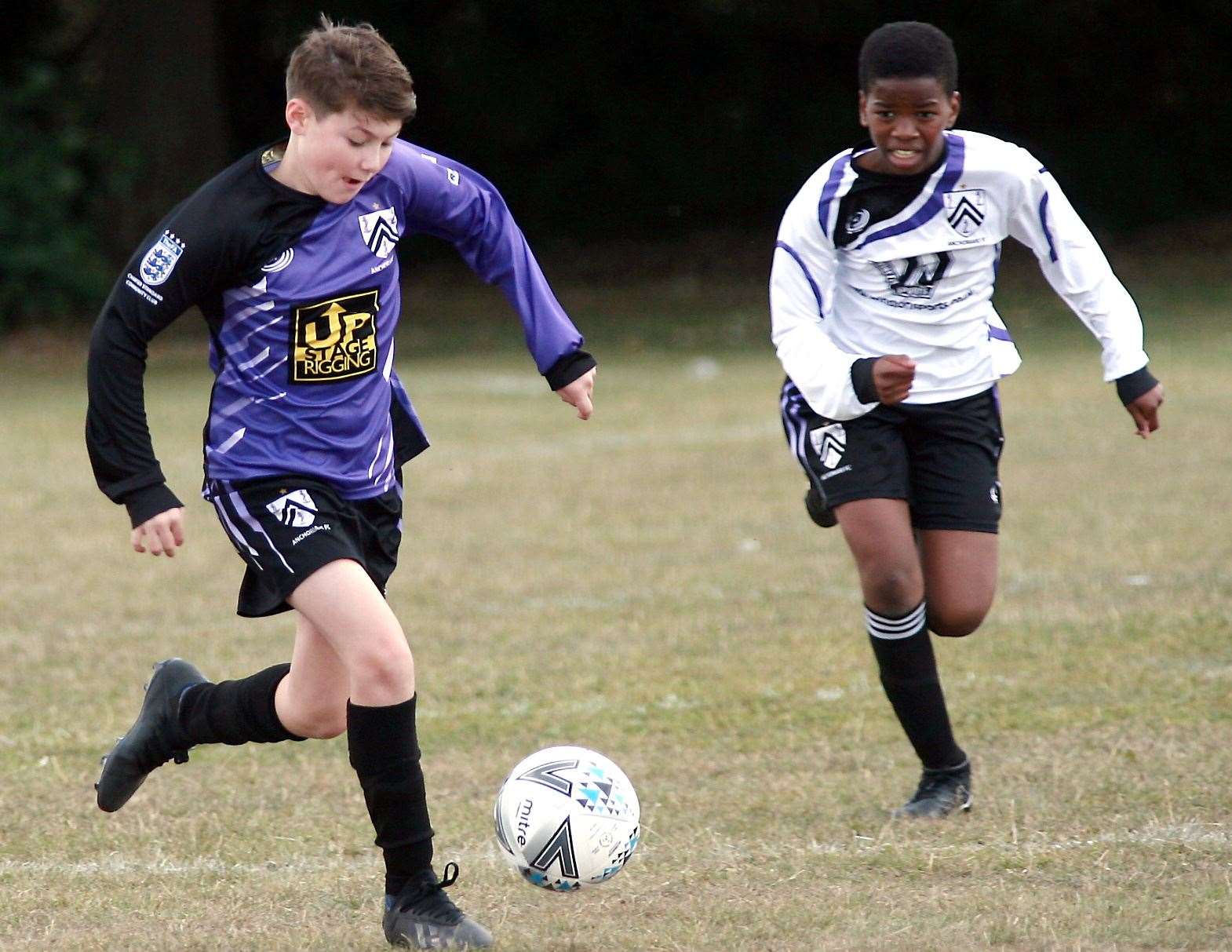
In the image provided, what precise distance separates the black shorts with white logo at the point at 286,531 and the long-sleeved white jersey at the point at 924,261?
1.20 meters

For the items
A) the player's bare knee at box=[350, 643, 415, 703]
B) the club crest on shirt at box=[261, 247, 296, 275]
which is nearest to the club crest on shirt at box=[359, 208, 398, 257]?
the club crest on shirt at box=[261, 247, 296, 275]

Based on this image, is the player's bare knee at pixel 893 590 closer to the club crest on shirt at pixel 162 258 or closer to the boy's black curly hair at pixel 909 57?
the boy's black curly hair at pixel 909 57

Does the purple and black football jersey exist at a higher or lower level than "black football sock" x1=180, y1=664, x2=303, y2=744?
higher

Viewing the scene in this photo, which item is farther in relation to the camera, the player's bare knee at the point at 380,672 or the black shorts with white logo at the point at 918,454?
the black shorts with white logo at the point at 918,454

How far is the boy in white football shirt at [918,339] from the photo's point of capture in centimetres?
438

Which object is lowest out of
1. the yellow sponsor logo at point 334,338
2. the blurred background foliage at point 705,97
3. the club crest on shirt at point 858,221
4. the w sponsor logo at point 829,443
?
the blurred background foliage at point 705,97

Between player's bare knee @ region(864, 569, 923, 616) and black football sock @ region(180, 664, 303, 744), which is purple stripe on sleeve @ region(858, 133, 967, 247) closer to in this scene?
player's bare knee @ region(864, 569, 923, 616)

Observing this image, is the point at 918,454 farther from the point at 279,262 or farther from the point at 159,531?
the point at 159,531

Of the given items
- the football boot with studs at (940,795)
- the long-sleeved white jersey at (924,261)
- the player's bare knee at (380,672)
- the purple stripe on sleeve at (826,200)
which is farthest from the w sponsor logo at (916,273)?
the player's bare knee at (380,672)

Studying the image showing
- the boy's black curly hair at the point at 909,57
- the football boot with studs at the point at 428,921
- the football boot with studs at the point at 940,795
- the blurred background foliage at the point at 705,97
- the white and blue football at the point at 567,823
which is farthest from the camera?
the blurred background foliage at the point at 705,97

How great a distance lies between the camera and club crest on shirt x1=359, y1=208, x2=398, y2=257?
12.3 feet

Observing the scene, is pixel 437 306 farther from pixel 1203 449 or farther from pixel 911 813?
pixel 911 813

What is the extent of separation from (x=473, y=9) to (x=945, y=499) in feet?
60.5

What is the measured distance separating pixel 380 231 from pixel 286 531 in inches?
25.5
